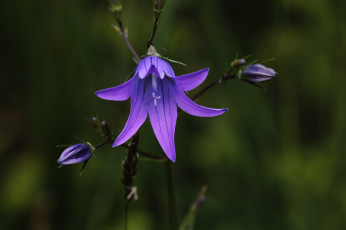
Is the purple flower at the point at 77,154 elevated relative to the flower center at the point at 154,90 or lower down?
lower down

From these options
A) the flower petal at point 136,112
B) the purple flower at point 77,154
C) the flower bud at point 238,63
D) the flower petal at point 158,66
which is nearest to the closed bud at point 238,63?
the flower bud at point 238,63

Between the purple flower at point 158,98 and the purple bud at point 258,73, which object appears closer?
the purple flower at point 158,98

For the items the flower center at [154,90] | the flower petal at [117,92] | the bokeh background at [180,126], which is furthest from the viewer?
the bokeh background at [180,126]

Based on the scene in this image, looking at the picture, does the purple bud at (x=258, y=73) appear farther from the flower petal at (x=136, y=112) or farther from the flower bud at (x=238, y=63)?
the flower petal at (x=136, y=112)

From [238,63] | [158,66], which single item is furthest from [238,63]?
[158,66]

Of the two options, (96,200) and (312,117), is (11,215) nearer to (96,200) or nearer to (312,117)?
(96,200)

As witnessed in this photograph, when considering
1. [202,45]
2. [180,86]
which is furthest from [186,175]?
[180,86]

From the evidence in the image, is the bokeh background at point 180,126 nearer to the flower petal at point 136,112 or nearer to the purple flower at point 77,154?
the flower petal at point 136,112

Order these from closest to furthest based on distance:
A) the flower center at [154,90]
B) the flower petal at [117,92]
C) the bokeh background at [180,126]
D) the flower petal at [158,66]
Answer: the flower petal at [117,92], the flower petal at [158,66], the flower center at [154,90], the bokeh background at [180,126]
